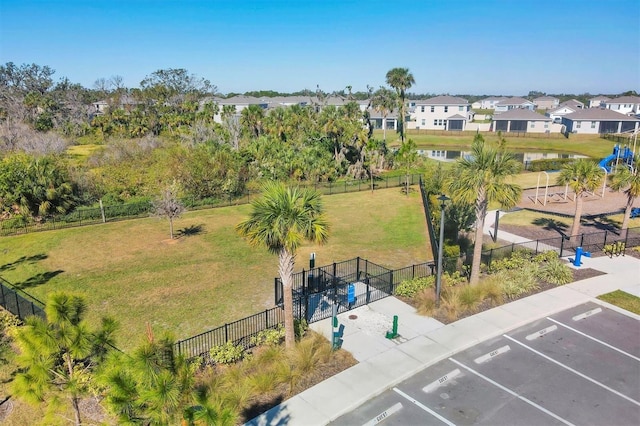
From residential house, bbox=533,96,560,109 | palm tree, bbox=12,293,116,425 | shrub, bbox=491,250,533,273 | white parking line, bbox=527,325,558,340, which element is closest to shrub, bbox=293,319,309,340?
white parking line, bbox=527,325,558,340

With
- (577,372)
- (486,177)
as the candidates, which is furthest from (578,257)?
(577,372)

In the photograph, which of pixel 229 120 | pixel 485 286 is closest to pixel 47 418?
pixel 485 286

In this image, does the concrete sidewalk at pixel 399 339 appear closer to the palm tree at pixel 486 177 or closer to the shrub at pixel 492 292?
the shrub at pixel 492 292

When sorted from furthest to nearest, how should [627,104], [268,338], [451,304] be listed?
1. [627,104]
2. [451,304]
3. [268,338]

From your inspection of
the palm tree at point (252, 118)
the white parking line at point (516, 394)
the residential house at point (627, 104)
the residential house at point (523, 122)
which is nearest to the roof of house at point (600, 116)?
the residential house at point (523, 122)

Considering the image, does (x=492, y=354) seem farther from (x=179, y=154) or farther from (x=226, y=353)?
(x=179, y=154)

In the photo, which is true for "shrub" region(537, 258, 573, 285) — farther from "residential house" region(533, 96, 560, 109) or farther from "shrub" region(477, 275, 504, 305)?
"residential house" region(533, 96, 560, 109)

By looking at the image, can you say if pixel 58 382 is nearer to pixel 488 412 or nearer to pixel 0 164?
pixel 488 412
